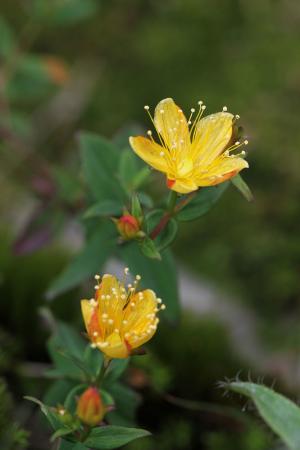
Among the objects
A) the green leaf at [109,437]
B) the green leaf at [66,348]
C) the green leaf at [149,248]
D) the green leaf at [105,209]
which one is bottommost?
the green leaf at [66,348]

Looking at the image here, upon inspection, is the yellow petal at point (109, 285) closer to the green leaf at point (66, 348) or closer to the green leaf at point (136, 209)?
the green leaf at point (136, 209)

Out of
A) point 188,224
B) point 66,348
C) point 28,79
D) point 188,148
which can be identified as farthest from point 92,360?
point 28,79

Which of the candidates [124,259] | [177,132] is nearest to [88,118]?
[124,259]

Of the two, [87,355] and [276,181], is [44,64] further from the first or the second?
[87,355]

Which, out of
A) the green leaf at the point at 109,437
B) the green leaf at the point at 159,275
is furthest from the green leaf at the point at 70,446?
the green leaf at the point at 159,275

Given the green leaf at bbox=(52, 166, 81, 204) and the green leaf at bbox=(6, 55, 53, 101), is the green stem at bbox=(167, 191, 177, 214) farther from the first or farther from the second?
the green leaf at bbox=(6, 55, 53, 101)

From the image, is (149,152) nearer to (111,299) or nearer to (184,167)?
(184,167)
